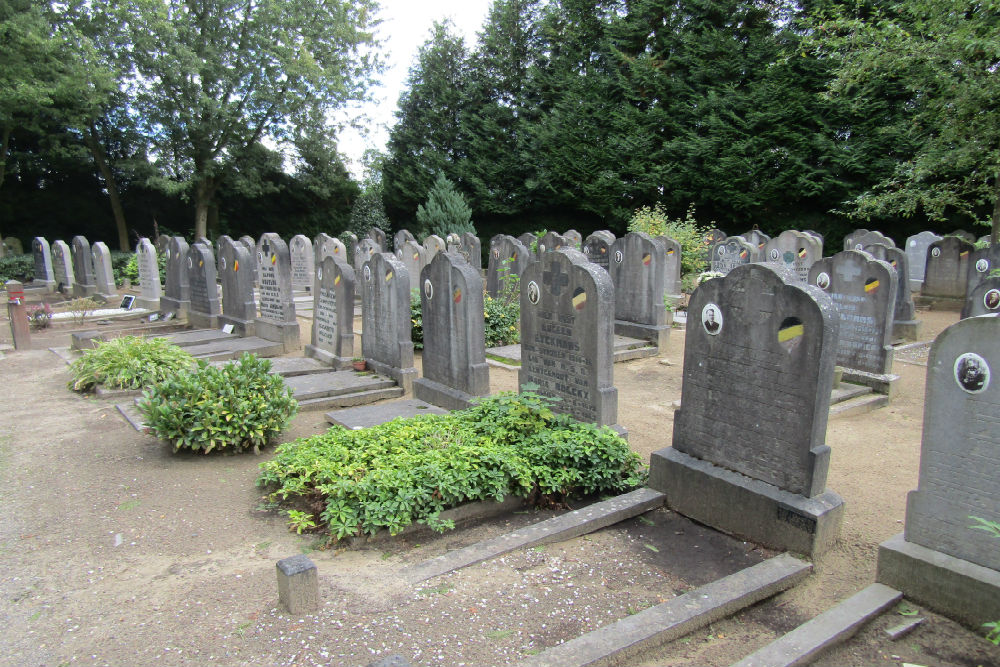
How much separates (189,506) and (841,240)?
68.2 feet

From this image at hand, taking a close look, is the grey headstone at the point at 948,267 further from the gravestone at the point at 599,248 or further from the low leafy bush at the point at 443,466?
the low leafy bush at the point at 443,466

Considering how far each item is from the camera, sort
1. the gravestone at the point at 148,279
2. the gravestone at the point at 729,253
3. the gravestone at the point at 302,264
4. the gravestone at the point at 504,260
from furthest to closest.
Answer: the gravestone at the point at 302,264 → the gravestone at the point at 729,253 → the gravestone at the point at 148,279 → the gravestone at the point at 504,260

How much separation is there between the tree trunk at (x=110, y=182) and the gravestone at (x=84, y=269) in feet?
26.4

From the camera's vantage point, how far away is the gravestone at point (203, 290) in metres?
11.1

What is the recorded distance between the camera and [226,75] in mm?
20859

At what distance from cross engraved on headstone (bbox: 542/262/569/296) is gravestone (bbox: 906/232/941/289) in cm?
1352

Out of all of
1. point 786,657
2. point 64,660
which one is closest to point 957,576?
point 786,657

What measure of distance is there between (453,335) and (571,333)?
5.85 ft

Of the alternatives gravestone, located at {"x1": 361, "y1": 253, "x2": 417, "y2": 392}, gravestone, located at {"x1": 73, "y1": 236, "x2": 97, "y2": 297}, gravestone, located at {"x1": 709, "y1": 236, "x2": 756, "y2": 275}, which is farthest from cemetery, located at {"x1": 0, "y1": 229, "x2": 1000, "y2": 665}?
gravestone, located at {"x1": 73, "y1": 236, "x2": 97, "y2": 297}

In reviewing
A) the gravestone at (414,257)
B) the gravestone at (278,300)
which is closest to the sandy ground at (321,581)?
the gravestone at (278,300)

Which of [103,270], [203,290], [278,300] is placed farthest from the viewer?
[103,270]

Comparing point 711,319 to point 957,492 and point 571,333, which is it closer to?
point 571,333

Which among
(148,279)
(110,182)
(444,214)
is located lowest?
(148,279)

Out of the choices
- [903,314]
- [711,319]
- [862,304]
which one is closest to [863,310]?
[862,304]
